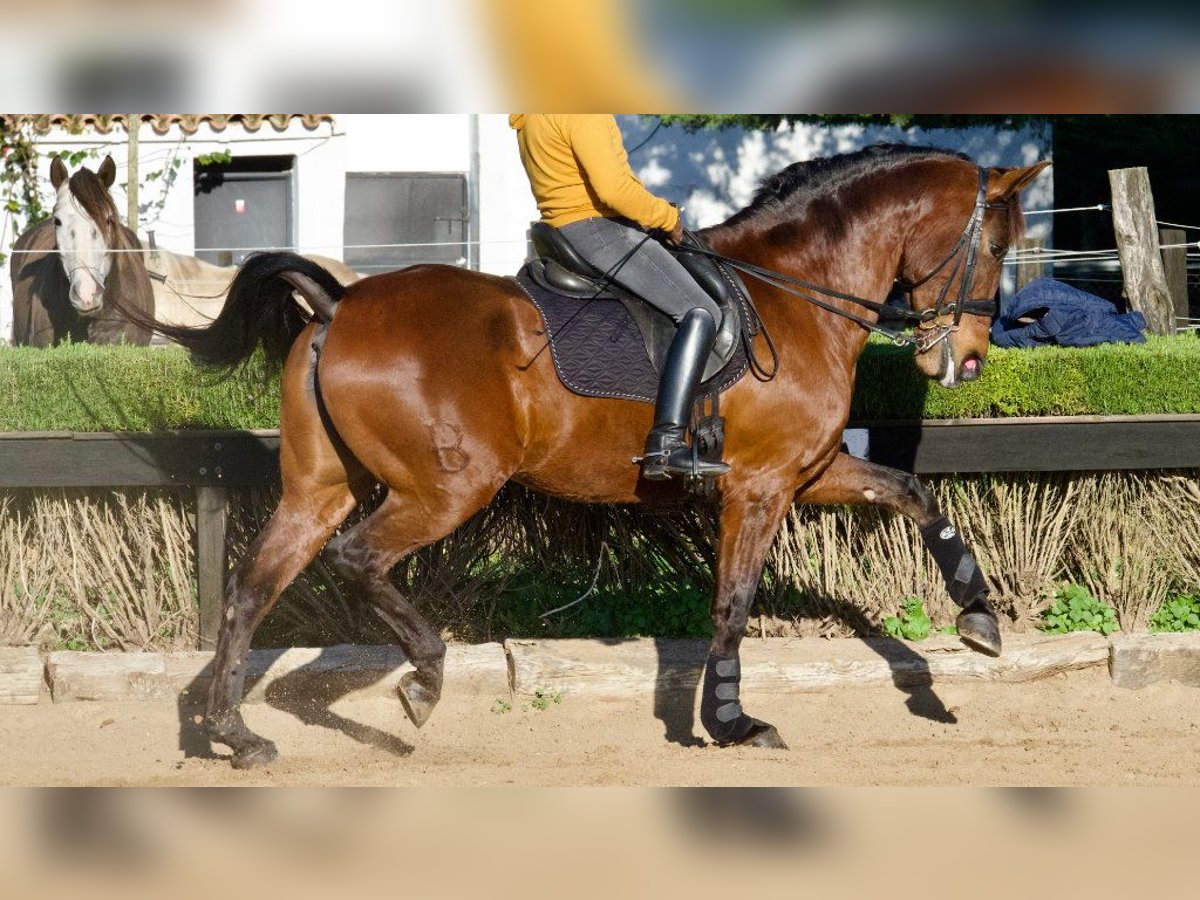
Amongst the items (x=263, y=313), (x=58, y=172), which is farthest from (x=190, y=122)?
(x=263, y=313)

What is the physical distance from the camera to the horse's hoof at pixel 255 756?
209 inches

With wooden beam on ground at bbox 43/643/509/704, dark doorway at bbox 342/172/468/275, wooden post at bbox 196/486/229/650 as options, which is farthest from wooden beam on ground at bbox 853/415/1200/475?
dark doorway at bbox 342/172/468/275

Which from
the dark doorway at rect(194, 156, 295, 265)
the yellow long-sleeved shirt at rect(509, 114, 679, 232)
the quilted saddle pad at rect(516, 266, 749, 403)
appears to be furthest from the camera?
the dark doorway at rect(194, 156, 295, 265)

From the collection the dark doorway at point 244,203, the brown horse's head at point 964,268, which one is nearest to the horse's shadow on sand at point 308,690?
the brown horse's head at point 964,268

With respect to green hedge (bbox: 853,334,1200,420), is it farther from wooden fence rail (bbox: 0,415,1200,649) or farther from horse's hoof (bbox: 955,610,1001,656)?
horse's hoof (bbox: 955,610,1001,656)

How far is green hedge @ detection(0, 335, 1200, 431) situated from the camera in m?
6.48

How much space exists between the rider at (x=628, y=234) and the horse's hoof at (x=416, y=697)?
1.28 m

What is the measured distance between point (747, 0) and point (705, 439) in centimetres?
337

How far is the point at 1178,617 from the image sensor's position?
22.6 feet

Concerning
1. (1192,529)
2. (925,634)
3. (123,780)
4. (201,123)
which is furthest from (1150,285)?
(201,123)

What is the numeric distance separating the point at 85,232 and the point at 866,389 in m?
Result: 6.34

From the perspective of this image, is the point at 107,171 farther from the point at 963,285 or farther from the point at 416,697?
the point at 963,285

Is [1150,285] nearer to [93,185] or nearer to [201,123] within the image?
[93,185]

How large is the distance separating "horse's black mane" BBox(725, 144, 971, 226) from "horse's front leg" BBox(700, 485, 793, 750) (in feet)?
4.22
